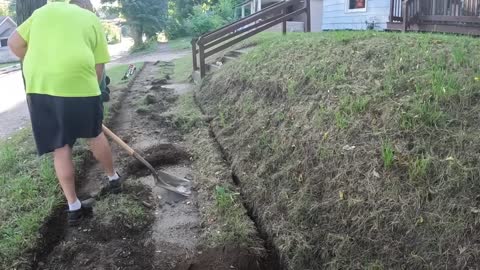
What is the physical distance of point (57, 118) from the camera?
3420 mm

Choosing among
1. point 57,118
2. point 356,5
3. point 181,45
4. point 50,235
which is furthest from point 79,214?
point 181,45

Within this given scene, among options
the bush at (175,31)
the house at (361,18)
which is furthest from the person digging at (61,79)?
the bush at (175,31)

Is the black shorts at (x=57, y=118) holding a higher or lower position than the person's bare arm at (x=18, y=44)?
lower

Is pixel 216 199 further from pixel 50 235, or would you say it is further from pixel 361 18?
pixel 361 18

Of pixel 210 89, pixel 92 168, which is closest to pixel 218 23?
pixel 210 89

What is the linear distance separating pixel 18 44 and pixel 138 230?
188 cm

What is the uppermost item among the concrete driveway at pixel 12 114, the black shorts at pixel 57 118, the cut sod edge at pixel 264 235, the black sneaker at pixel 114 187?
the black shorts at pixel 57 118

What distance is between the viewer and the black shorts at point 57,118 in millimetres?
3375

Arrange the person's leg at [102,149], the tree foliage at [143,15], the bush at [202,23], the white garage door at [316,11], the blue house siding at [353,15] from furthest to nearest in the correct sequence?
the bush at [202,23] < the tree foliage at [143,15] < the white garage door at [316,11] < the blue house siding at [353,15] < the person's leg at [102,149]

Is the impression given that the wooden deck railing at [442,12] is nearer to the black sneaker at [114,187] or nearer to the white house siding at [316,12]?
the black sneaker at [114,187]

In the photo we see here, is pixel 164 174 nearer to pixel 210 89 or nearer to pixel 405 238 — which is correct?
pixel 405 238

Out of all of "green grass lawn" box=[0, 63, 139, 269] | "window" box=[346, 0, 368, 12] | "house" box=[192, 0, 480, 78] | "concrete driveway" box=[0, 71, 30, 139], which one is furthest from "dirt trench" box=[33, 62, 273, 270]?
"window" box=[346, 0, 368, 12]

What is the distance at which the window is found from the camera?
1160 cm

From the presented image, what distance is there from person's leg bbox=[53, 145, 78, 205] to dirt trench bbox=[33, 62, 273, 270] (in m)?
0.28
